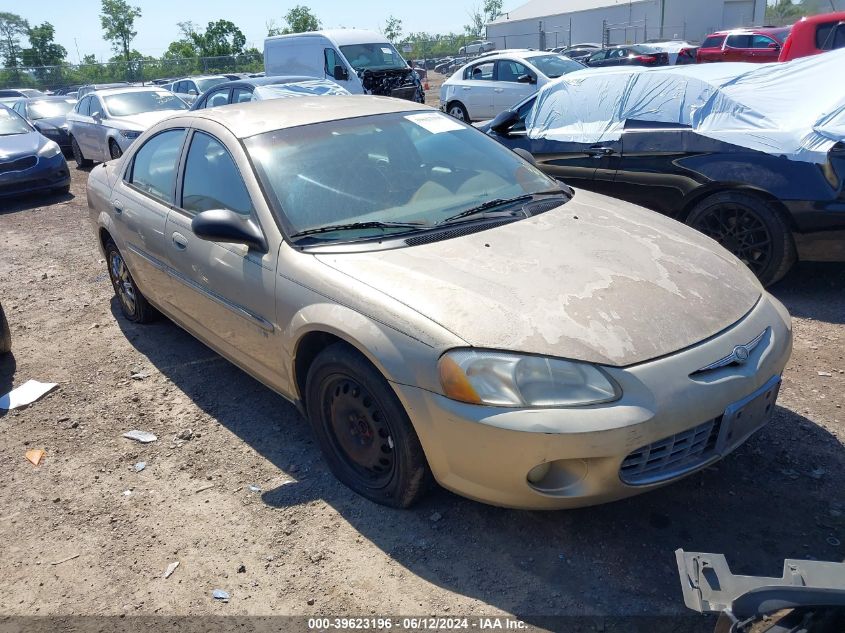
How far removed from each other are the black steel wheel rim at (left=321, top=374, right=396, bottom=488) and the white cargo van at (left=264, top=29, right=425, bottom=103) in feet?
41.4

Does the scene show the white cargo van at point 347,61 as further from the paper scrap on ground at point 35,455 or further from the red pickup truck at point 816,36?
the paper scrap on ground at point 35,455

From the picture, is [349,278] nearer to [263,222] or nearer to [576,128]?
[263,222]

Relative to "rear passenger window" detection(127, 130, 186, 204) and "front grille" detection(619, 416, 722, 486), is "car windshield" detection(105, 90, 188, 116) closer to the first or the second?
"rear passenger window" detection(127, 130, 186, 204)

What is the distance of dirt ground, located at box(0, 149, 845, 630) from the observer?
2.56 meters

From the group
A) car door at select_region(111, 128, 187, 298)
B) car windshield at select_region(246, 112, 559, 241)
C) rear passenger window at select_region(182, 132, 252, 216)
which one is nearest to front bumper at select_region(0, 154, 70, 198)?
car door at select_region(111, 128, 187, 298)

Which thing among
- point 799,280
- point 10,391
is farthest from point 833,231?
point 10,391

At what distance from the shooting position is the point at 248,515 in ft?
10.0

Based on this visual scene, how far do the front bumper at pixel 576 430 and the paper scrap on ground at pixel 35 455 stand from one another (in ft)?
7.38

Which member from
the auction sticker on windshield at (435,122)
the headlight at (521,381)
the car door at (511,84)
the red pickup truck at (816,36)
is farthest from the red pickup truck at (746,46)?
the headlight at (521,381)

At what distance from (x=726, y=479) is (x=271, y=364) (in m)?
2.15

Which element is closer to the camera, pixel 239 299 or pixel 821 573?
pixel 821 573

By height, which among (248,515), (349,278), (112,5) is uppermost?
(112,5)

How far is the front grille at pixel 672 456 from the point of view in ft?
8.02

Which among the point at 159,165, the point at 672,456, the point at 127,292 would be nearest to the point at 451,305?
the point at 672,456
